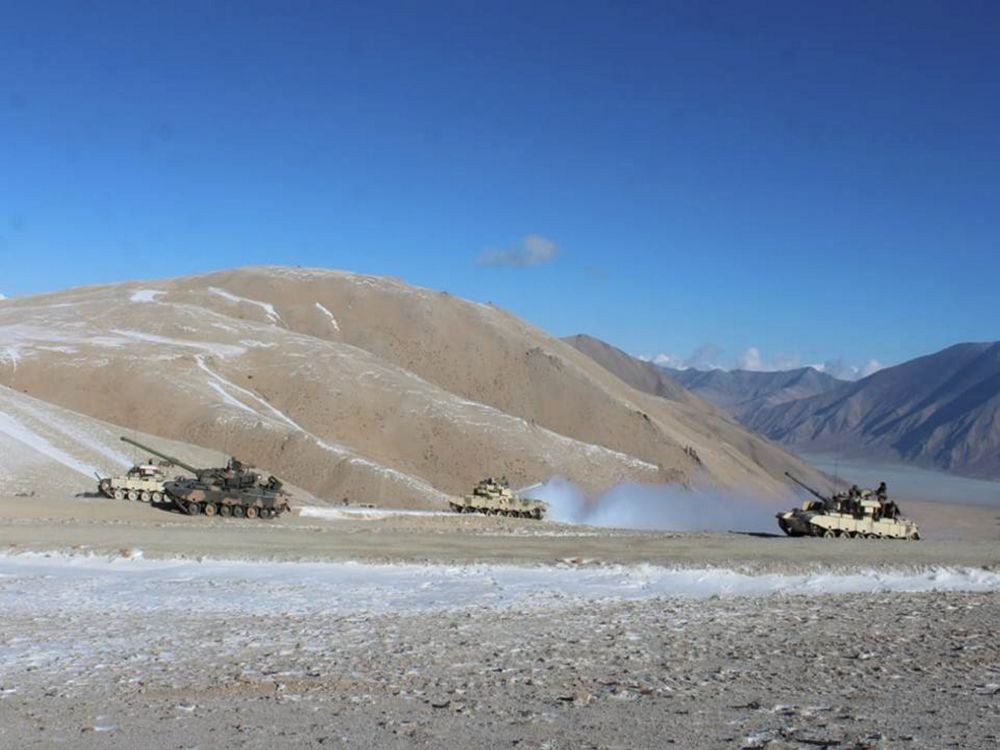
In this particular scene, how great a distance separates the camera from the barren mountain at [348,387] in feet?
243

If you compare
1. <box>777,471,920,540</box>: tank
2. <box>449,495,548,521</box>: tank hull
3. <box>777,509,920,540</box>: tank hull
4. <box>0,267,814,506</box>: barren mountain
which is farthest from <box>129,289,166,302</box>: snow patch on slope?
<box>777,509,920,540</box>: tank hull

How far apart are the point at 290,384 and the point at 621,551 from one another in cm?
6022

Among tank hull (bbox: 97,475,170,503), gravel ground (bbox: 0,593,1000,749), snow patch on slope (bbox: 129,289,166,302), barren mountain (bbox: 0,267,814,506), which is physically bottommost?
gravel ground (bbox: 0,593,1000,749)

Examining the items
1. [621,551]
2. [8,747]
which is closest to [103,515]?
[621,551]

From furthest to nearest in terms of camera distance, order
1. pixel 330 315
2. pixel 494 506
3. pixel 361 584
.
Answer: pixel 330 315, pixel 494 506, pixel 361 584

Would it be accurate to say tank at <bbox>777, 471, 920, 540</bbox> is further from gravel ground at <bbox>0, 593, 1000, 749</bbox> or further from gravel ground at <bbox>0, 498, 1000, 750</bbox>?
gravel ground at <bbox>0, 593, 1000, 749</bbox>

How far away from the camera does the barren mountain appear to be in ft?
243

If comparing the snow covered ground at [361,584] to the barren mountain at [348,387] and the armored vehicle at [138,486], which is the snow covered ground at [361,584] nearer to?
the armored vehicle at [138,486]

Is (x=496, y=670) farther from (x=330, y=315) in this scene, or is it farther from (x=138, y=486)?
(x=330, y=315)

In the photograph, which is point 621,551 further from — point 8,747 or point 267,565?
point 8,747


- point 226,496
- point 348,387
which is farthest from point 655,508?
point 226,496

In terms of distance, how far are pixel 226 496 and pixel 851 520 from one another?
2999cm

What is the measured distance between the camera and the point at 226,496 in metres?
44.6

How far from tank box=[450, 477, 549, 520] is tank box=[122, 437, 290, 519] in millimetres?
13679
